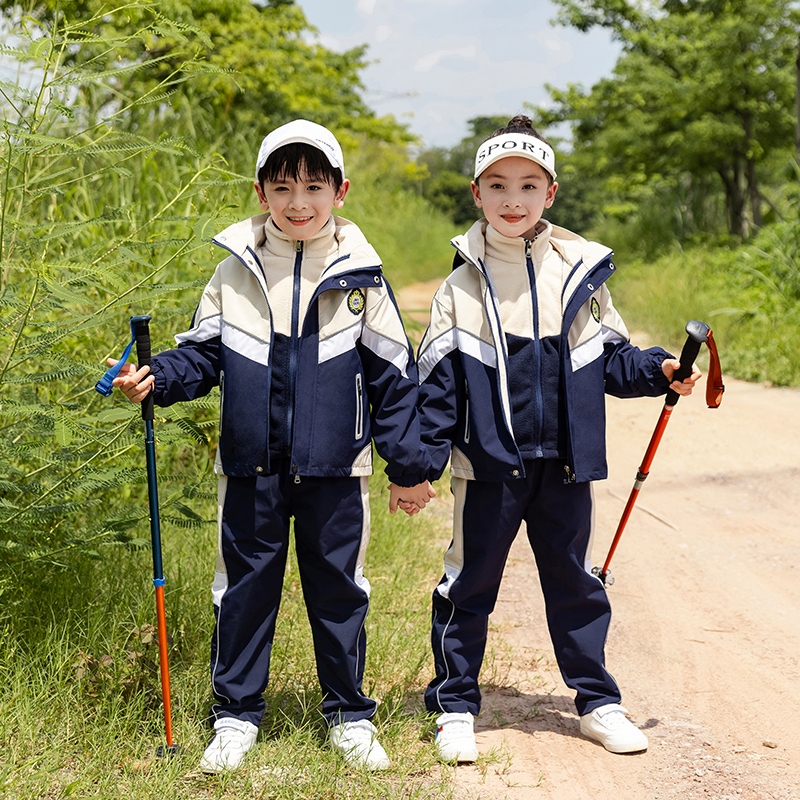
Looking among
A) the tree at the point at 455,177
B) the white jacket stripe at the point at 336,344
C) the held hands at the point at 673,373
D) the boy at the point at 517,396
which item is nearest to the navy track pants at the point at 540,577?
the boy at the point at 517,396

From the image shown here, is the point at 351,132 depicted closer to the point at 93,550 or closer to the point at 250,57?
the point at 250,57

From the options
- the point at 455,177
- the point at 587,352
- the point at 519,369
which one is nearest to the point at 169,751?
the point at 519,369

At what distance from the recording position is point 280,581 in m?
2.59

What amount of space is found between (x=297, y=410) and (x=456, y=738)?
43.3 inches

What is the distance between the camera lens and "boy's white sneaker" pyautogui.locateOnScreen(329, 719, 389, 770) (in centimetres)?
251

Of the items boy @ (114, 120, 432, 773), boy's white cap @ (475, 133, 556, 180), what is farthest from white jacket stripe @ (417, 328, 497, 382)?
boy's white cap @ (475, 133, 556, 180)

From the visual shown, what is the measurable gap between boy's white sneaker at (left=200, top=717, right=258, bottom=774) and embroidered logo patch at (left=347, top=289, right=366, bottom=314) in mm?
1216

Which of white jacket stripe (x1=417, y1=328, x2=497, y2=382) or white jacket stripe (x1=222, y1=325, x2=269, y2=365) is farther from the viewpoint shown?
white jacket stripe (x1=417, y1=328, x2=497, y2=382)

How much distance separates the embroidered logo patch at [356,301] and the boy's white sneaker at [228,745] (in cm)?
122

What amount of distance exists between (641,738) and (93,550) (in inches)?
71.8

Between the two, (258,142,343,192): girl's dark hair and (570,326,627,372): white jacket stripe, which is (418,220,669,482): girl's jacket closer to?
(570,326,627,372): white jacket stripe

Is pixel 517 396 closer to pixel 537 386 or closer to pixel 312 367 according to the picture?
pixel 537 386

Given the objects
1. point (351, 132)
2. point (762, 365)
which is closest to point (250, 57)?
point (351, 132)

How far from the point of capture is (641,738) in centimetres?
274
